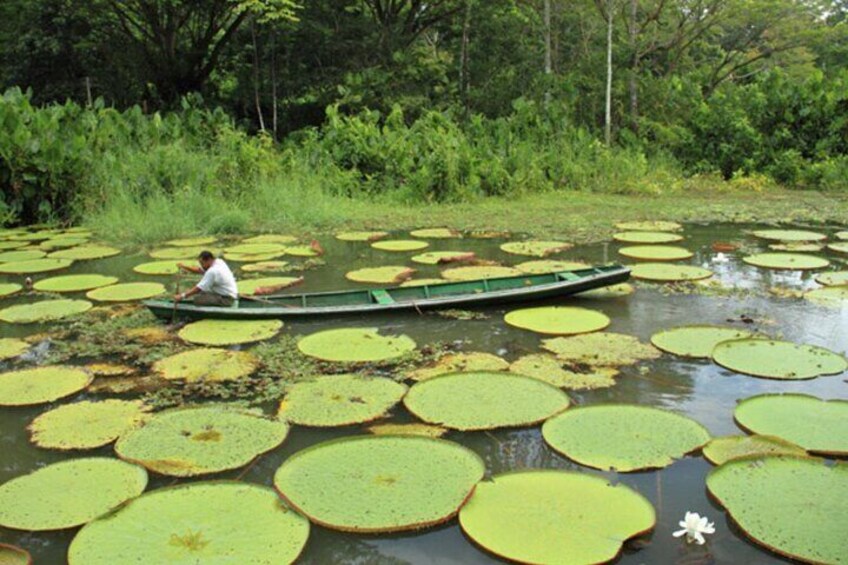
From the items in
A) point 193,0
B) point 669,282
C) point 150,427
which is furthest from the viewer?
point 193,0

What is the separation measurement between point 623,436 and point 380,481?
1187mm

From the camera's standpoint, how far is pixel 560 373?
168 inches

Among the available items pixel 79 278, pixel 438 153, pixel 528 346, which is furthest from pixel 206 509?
pixel 438 153

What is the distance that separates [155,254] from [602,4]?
34.3 ft

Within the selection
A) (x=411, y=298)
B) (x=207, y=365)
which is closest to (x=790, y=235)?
(x=411, y=298)

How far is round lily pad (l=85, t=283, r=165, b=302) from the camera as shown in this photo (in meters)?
6.08

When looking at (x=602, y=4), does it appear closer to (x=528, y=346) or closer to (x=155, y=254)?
(x=155, y=254)

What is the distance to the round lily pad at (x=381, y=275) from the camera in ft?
21.5

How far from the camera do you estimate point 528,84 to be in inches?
613

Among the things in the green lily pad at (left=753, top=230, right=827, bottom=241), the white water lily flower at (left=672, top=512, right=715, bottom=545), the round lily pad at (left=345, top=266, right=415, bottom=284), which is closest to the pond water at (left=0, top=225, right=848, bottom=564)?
the white water lily flower at (left=672, top=512, right=715, bottom=545)

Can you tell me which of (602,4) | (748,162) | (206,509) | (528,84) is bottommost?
(206,509)

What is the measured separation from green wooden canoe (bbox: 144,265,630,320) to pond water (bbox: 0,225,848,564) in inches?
4.4

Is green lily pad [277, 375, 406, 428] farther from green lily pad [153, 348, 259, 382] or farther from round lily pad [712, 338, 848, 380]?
round lily pad [712, 338, 848, 380]

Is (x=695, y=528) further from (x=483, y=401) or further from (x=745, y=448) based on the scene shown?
(x=483, y=401)
